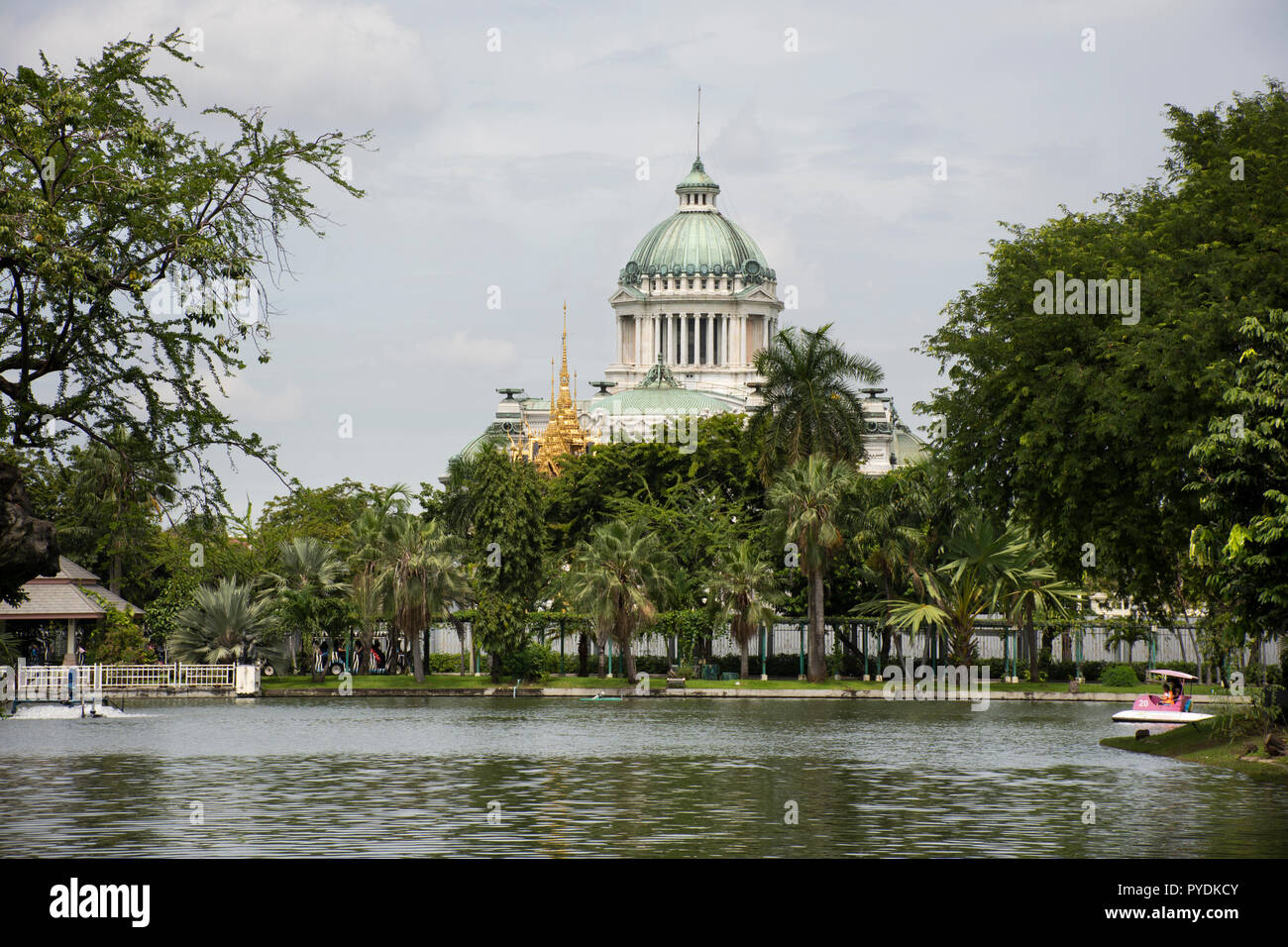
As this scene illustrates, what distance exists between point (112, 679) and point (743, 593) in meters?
21.9

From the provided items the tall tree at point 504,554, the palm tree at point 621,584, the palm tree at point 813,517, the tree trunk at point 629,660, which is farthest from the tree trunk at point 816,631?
the tall tree at point 504,554

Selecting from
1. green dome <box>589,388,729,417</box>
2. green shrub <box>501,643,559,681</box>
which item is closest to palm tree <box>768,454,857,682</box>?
green shrub <box>501,643,559,681</box>

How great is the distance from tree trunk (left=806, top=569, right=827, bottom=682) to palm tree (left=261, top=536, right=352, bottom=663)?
1698 centimetres

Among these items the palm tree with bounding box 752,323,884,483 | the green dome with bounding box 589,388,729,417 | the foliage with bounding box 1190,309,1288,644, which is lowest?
the foliage with bounding box 1190,309,1288,644

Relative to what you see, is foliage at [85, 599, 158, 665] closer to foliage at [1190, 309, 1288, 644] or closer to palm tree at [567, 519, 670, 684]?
palm tree at [567, 519, 670, 684]

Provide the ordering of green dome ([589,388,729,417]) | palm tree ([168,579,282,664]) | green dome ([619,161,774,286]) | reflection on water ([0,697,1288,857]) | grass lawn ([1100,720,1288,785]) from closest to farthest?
reflection on water ([0,697,1288,857]) → grass lawn ([1100,720,1288,785]) → palm tree ([168,579,282,664]) → green dome ([589,388,729,417]) → green dome ([619,161,774,286])

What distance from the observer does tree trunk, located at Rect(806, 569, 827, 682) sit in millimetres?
63750

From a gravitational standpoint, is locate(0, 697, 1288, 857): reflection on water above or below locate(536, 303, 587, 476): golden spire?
below

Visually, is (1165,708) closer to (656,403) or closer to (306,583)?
(306,583)

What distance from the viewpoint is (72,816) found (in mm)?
22531

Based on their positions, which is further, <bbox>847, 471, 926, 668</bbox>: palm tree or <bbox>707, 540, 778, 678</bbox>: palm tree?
<bbox>847, 471, 926, 668</bbox>: palm tree

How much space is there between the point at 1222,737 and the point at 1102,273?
9120mm
